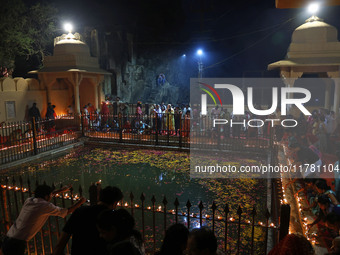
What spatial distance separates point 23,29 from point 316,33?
17.3 m

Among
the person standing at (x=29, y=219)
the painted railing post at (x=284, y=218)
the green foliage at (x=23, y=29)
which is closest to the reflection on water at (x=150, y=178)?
the painted railing post at (x=284, y=218)

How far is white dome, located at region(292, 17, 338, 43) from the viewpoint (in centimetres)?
1323

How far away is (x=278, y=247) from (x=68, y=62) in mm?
16923

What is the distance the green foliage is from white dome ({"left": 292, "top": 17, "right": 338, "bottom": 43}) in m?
15.8

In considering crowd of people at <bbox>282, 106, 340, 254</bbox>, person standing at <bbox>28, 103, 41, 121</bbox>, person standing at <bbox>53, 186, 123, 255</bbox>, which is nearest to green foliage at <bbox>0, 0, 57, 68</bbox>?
person standing at <bbox>28, 103, 41, 121</bbox>

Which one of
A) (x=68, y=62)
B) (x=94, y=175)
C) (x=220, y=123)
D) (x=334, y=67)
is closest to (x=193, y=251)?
(x=94, y=175)

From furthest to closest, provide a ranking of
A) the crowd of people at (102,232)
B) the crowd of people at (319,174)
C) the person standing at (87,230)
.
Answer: the crowd of people at (319,174) < the person standing at (87,230) < the crowd of people at (102,232)

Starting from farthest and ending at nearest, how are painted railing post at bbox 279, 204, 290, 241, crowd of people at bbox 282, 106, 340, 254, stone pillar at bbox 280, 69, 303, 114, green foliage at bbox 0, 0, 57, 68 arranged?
1. green foliage at bbox 0, 0, 57, 68
2. stone pillar at bbox 280, 69, 303, 114
3. crowd of people at bbox 282, 106, 340, 254
4. painted railing post at bbox 279, 204, 290, 241

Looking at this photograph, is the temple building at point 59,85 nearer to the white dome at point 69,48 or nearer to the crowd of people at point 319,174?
the white dome at point 69,48

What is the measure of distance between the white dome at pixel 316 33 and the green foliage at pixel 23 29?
1577cm

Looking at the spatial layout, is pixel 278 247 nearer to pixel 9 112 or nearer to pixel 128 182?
pixel 128 182

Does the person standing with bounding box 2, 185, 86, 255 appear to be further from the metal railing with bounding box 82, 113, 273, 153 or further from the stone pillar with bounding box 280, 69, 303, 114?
the stone pillar with bounding box 280, 69, 303, 114

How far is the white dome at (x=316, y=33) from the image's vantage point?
13234mm

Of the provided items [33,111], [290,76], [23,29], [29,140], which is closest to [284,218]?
[290,76]
